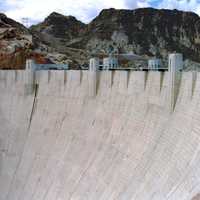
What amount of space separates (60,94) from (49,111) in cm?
128

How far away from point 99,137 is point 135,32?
6628cm

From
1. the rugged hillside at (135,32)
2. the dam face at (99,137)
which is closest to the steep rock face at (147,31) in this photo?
the rugged hillside at (135,32)

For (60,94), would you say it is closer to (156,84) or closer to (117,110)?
(117,110)

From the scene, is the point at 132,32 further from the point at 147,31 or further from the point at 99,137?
the point at 99,137

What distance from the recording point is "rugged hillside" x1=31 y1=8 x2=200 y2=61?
82.1m

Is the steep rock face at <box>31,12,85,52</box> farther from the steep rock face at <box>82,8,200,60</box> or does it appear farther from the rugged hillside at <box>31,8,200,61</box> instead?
the steep rock face at <box>82,8,200,60</box>

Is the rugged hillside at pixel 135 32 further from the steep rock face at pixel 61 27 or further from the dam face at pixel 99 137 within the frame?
the dam face at pixel 99 137

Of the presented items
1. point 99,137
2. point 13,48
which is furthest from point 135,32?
point 99,137

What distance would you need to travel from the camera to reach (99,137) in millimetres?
20391

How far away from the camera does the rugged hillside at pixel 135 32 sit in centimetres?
8212

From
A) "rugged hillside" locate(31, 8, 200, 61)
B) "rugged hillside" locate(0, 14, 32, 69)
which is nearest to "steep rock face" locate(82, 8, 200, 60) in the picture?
"rugged hillside" locate(31, 8, 200, 61)

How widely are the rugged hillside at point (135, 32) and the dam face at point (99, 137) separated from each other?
173ft

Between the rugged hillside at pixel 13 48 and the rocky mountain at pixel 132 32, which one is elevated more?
the rocky mountain at pixel 132 32

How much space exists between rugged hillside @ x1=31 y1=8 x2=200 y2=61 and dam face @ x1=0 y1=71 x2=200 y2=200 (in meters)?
52.6
